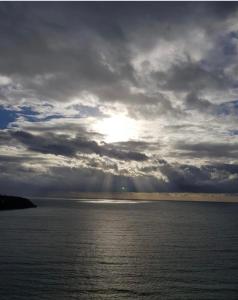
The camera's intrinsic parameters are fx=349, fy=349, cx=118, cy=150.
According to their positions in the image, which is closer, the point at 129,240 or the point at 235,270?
the point at 235,270

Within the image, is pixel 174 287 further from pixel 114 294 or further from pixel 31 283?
pixel 31 283

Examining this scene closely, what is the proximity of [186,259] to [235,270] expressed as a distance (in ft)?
36.7

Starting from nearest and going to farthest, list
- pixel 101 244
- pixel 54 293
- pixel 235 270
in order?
pixel 54 293
pixel 235 270
pixel 101 244

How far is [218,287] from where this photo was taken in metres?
46.5

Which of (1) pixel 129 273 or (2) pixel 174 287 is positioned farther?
(1) pixel 129 273

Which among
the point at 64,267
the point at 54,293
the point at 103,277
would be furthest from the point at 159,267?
the point at 54,293

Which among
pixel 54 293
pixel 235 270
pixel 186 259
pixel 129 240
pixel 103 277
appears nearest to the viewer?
pixel 54 293

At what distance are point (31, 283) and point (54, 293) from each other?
4.88 m

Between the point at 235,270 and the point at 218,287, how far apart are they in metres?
10.4

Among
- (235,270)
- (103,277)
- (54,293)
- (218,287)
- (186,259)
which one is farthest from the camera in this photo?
(186,259)

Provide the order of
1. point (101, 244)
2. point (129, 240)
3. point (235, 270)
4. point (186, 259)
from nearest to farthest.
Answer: point (235, 270) < point (186, 259) < point (101, 244) < point (129, 240)

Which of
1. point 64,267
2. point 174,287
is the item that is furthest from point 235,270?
point 64,267

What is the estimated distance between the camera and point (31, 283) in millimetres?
46656

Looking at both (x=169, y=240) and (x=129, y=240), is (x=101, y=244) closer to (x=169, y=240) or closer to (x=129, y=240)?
(x=129, y=240)
